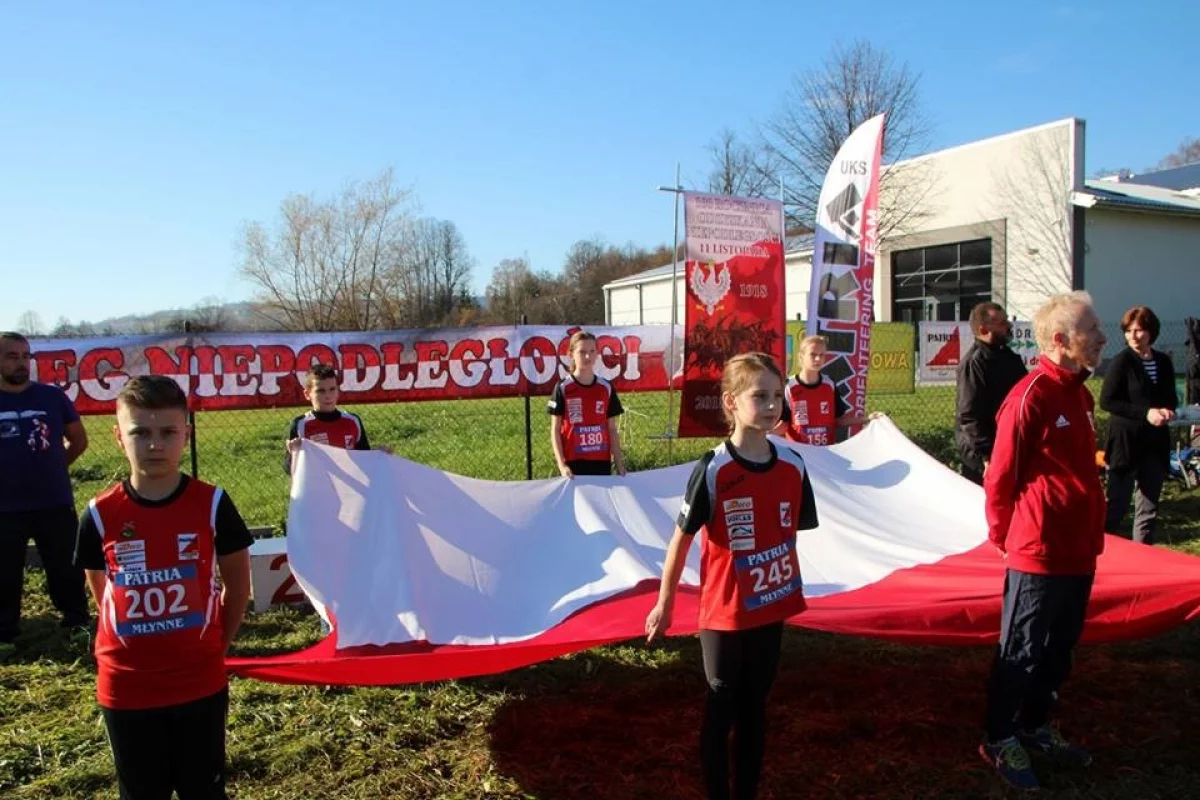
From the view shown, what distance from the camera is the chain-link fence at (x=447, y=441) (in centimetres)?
972

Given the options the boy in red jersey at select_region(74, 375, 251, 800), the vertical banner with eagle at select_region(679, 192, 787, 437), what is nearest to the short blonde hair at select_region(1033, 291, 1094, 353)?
the boy in red jersey at select_region(74, 375, 251, 800)

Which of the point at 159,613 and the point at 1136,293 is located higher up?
the point at 1136,293

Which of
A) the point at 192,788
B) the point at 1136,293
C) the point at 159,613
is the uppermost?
the point at 1136,293

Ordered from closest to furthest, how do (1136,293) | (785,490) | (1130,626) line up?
(785,490)
(1130,626)
(1136,293)

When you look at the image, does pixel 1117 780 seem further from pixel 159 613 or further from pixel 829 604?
pixel 159 613

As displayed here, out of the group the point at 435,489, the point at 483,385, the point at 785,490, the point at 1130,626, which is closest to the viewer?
the point at 785,490

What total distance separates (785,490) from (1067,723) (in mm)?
2047

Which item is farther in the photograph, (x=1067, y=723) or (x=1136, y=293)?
(x=1136, y=293)

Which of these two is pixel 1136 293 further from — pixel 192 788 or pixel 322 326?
pixel 192 788

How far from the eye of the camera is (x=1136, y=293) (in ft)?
77.7

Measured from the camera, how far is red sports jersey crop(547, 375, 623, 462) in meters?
5.78

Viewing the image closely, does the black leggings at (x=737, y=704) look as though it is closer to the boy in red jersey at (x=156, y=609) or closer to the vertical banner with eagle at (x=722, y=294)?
the boy in red jersey at (x=156, y=609)

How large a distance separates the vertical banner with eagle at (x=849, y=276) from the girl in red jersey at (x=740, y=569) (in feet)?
17.9

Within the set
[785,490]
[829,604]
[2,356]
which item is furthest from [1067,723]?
[2,356]
